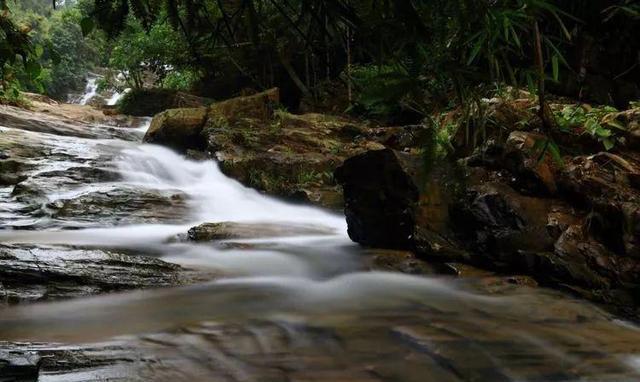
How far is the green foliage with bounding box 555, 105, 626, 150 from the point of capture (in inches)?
211

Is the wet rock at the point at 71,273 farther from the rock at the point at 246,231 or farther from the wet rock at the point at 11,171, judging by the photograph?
the wet rock at the point at 11,171

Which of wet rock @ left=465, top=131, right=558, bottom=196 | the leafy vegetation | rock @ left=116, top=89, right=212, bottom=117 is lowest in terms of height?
wet rock @ left=465, top=131, right=558, bottom=196

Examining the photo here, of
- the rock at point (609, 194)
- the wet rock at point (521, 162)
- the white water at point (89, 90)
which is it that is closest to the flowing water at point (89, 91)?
the white water at point (89, 90)

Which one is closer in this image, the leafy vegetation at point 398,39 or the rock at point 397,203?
the leafy vegetation at point 398,39

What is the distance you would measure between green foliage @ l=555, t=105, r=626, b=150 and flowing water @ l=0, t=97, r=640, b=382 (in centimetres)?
205

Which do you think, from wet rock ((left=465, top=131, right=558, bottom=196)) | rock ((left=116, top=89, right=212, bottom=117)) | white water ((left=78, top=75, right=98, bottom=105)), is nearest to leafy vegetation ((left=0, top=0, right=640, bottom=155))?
wet rock ((left=465, top=131, right=558, bottom=196))

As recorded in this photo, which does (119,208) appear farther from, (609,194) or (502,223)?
(609,194)

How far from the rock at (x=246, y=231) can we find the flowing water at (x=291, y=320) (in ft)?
0.52

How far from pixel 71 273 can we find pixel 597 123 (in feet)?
18.5

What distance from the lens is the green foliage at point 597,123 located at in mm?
5352

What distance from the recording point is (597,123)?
5465 mm

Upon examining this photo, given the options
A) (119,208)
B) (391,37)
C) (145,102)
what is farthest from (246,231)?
(145,102)

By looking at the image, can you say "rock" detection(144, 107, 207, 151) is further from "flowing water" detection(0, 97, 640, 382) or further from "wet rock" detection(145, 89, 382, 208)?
"flowing water" detection(0, 97, 640, 382)

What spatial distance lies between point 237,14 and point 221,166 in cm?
826
